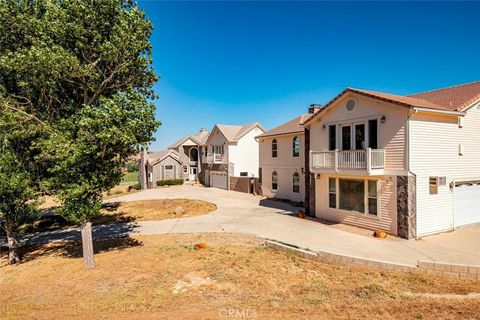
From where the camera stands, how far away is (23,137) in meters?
9.90

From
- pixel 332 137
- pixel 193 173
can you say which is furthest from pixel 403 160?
pixel 193 173

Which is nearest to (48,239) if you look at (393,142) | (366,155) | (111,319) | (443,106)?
(111,319)

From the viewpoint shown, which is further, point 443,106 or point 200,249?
point 443,106

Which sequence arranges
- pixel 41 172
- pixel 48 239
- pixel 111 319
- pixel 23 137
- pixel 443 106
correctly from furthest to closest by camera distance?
pixel 48 239, pixel 443 106, pixel 41 172, pixel 23 137, pixel 111 319

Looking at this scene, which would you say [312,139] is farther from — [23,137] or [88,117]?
[23,137]

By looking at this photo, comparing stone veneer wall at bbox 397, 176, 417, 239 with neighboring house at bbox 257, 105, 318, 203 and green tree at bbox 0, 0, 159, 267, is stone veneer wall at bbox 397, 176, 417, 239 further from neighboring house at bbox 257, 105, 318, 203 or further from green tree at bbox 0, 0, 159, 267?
green tree at bbox 0, 0, 159, 267

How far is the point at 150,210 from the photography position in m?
22.2

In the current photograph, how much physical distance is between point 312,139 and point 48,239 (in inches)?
657

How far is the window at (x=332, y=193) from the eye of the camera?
622 inches

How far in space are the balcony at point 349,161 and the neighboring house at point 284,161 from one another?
6.80 metres

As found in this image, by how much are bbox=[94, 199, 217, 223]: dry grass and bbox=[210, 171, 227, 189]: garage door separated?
33.5 feet

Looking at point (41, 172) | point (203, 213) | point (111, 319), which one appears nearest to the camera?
point (111, 319)

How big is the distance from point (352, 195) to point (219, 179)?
23638 millimetres

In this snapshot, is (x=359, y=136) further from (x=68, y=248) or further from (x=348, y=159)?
(x=68, y=248)
